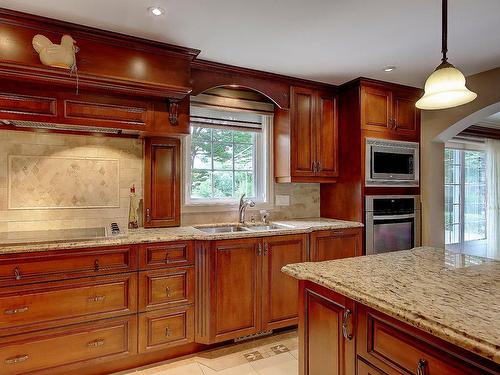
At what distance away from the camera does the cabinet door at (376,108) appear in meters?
3.13

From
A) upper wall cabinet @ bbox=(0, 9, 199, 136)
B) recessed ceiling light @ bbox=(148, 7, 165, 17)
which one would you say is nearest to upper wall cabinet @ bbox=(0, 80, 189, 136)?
upper wall cabinet @ bbox=(0, 9, 199, 136)

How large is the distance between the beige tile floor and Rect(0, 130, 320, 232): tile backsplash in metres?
1.12

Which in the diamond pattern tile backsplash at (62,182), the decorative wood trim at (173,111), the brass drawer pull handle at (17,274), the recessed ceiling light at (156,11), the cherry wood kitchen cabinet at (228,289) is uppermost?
the recessed ceiling light at (156,11)

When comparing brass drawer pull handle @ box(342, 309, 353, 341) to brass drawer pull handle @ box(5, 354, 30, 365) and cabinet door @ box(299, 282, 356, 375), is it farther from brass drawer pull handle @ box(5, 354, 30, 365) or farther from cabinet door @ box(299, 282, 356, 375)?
brass drawer pull handle @ box(5, 354, 30, 365)

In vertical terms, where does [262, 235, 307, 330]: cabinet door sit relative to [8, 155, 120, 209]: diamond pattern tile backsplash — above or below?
below

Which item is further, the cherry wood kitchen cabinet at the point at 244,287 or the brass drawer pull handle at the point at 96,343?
the cherry wood kitchen cabinet at the point at 244,287

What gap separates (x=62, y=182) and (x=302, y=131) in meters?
2.20

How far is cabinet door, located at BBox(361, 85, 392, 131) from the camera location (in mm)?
3133

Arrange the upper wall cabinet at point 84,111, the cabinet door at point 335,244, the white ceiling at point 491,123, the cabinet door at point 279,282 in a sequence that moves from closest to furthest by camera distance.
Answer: the upper wall cabinet at point 84,111 → the cabinet door at point 279,282 → the cabinet door at point 335,244 → the white ceiling at point 491,123

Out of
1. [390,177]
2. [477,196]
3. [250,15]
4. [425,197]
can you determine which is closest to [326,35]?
[250,15]

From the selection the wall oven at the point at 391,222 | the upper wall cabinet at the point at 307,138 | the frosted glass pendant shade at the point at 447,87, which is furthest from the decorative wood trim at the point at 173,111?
the wall oven at the point at 391,222

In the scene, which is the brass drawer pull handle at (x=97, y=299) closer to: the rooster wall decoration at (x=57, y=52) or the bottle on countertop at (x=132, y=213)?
the bottle on countertop at (x=132, y=213)

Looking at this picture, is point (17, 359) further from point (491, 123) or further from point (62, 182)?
point (491, 123)

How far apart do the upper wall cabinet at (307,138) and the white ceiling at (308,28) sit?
423 mm
